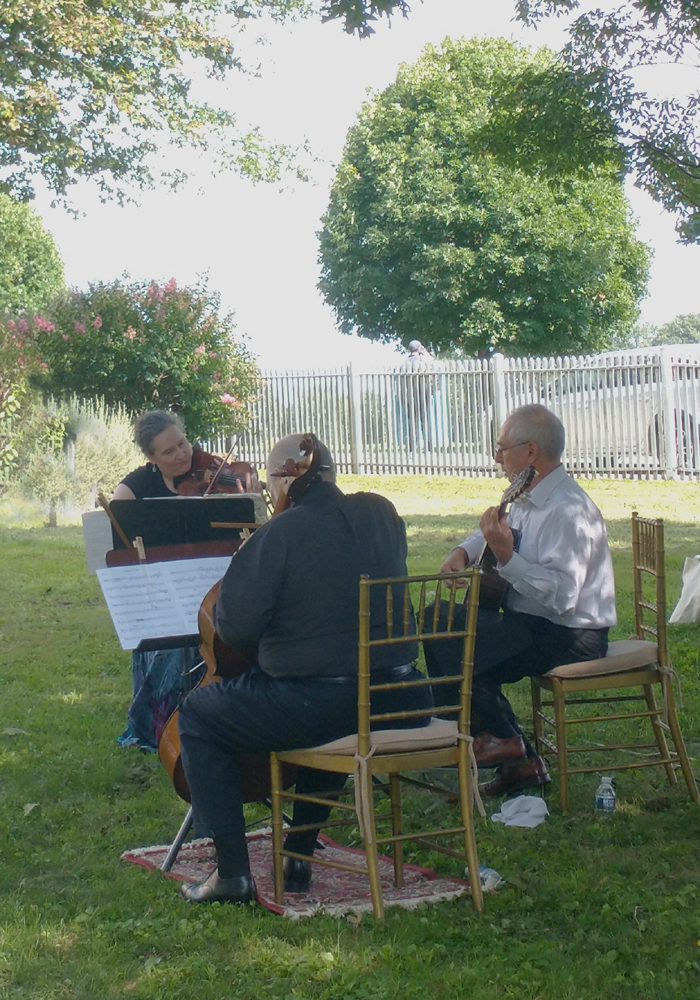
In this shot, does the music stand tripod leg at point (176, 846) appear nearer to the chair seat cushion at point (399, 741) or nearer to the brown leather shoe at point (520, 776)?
the chair seat cushion at point (399, 741)

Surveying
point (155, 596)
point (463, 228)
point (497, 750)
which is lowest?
point (497, 750)

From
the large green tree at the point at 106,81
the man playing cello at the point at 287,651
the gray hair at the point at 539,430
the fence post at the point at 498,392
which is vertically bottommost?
the man playing cello at the point at 287,651

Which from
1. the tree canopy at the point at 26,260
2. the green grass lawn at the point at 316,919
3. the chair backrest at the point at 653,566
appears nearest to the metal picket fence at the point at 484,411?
the green grass lawn at the point at 316,919

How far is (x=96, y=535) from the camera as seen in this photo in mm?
4594

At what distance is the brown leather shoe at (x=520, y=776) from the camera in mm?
4914

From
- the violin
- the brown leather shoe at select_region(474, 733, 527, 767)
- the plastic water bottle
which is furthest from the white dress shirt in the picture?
the violin

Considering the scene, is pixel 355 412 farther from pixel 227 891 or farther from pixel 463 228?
pixel 227 891

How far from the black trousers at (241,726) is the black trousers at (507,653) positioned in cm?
98

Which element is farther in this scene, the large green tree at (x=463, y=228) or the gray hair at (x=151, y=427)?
the large green tree at (x=463, y=228)

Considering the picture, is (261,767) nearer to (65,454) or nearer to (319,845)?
(319,845)

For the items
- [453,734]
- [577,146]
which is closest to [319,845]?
[453,734]

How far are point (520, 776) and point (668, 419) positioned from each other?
12578 millimetres

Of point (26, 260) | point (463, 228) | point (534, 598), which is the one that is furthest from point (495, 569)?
point (26, 260)

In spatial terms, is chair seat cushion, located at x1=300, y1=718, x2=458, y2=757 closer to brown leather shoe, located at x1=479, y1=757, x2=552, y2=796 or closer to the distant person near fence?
brown leather shoe, located at x1=479, y1=757, x2=552, y2=796
